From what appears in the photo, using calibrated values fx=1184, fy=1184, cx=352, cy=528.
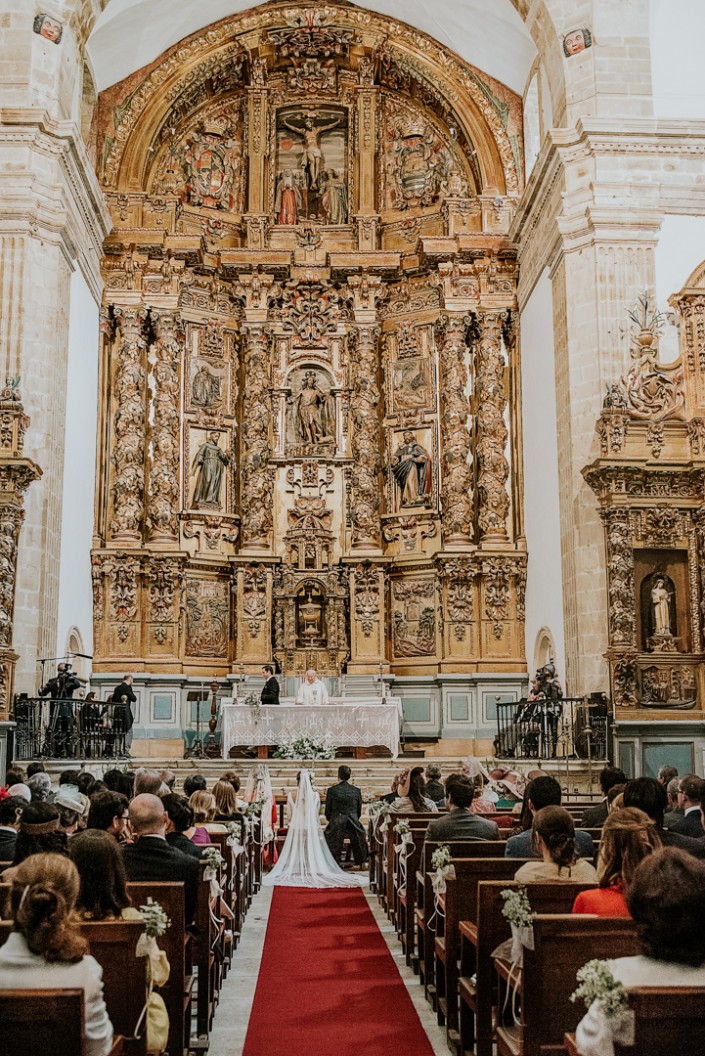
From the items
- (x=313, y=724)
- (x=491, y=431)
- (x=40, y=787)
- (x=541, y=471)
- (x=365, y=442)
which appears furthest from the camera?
(x=365, y=442)

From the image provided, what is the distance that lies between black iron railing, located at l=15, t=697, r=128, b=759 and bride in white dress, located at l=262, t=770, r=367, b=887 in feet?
16.3

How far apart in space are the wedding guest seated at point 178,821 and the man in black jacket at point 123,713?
11313 millimetres

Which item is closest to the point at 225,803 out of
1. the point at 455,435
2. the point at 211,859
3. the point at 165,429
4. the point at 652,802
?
the point at 211,859

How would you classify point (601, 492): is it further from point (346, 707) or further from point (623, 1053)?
point (623, 1053)

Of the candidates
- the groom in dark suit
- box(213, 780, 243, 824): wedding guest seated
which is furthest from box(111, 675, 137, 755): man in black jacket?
box(213, 780, 243, 824): wedding guest seated

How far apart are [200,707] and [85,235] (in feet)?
30.4

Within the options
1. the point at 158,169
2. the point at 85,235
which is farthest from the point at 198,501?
the point at 158,169

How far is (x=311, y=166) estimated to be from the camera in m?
26.1

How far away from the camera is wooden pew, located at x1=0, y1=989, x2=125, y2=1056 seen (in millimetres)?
3732

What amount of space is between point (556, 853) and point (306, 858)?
8274mm

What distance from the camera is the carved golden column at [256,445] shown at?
24156mm

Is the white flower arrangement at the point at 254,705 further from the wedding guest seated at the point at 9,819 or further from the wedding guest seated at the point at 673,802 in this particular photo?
the wedding guest seated at the point at 9,819

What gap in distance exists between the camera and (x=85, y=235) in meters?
22.2

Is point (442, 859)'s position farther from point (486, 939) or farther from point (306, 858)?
point (306, 858)
